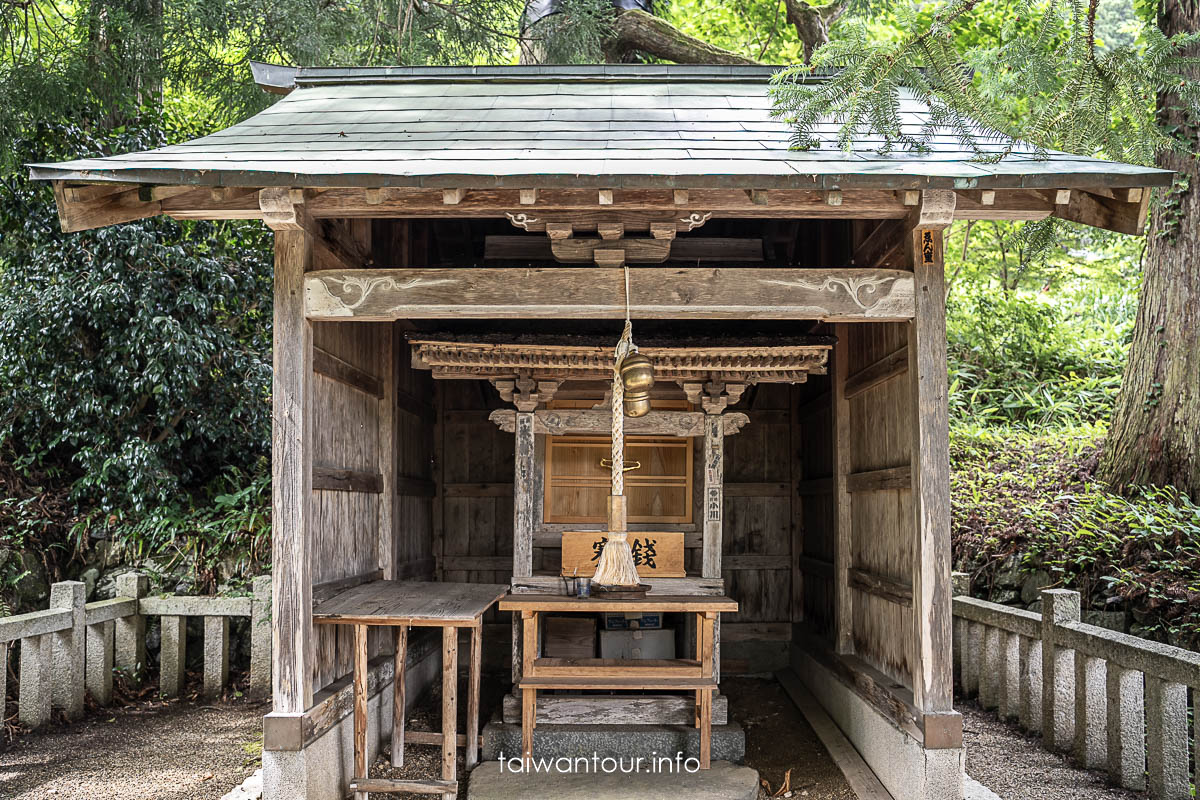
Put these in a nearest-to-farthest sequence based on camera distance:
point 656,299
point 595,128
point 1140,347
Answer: point 656,299
point 595,128
point 1140,347

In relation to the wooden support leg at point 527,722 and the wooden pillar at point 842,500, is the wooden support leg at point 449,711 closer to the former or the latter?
the wooden support leg at point 527,722

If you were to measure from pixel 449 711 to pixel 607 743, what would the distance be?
50.7 inches

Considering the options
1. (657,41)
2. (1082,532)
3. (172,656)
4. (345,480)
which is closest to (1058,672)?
(1082,532)

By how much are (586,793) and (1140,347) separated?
598 cm

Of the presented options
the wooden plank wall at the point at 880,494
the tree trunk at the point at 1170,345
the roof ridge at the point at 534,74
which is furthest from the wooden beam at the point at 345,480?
the tree trunk at the point at 1170,345

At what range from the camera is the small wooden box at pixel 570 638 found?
22.9 feet

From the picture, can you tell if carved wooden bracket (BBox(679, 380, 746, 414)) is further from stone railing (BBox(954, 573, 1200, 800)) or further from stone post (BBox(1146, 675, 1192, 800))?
stone post (BBox(1146, 675, 1192, 800))

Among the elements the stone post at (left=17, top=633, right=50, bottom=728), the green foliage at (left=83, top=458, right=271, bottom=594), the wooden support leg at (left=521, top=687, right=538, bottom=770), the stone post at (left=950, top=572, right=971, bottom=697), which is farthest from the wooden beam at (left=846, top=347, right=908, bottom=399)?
the stone post at (left=17, top=633, right=50, bottom=728)

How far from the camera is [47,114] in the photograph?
786 centimetres

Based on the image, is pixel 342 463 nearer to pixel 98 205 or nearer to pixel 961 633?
pixel 98 205

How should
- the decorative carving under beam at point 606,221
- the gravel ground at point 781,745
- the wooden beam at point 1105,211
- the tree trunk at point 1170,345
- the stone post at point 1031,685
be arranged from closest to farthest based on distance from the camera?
the wooden beam at point 1105,211
the decorative carving under beam at point 606,221
the gravel ground at point 781,745
the stone post at point 1031,685
the tree trunk at point 1170,345

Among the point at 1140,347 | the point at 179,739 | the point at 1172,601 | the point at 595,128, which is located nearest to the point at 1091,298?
the point at 1140,347

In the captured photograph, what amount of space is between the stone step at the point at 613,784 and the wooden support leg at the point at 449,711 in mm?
224

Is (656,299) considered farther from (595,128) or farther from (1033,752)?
(1033,752)
